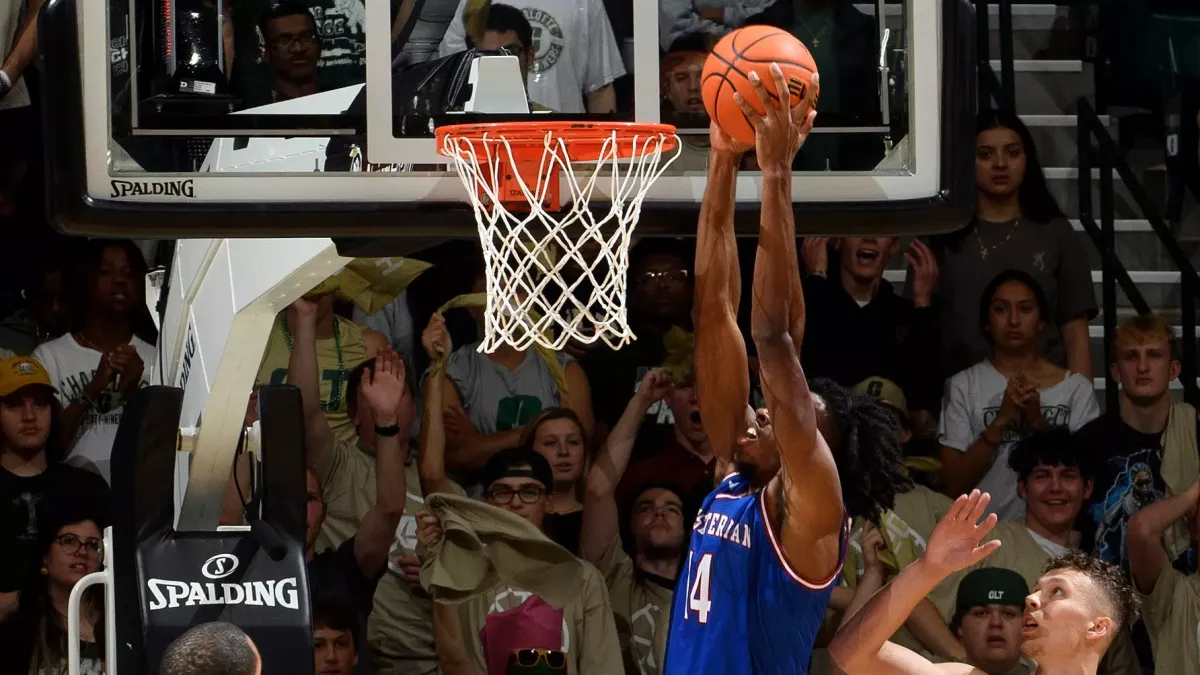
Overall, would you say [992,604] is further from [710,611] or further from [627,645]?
[710,611]

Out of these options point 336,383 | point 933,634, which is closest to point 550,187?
point 336,383

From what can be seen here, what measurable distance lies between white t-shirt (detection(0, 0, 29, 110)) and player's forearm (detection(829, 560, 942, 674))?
4.43 metres

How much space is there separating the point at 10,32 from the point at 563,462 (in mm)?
2756

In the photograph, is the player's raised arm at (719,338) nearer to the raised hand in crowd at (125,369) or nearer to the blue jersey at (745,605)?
the blue jersey at (745,605)

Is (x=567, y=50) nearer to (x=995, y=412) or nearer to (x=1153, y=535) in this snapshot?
(x=995, y=412)

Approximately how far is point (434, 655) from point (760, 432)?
2539 mm

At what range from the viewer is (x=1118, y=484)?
652 cm

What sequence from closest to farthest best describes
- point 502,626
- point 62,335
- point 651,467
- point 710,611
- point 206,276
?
point 710,611 < point 206,276 < point 502,626 < point 651,467 < point 62,335

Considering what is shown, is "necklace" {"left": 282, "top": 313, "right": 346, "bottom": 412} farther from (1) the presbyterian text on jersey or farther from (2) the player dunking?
(1) the presbyterian text on jersey

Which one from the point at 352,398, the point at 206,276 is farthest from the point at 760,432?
the point at 352,398

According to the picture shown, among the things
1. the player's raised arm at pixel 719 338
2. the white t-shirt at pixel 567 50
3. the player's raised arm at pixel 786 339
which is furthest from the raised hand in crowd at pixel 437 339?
the player's raised arm at pixel 786 339

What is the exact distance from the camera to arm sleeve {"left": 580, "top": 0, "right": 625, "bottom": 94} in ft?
13.2

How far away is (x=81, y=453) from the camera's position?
21.5 feet

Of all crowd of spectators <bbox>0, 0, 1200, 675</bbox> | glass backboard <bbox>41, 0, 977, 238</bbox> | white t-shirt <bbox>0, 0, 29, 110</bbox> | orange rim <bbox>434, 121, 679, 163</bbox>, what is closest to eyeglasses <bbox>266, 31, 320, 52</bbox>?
glass backboard <bbox>41, 0, 977, 238</bbox>
